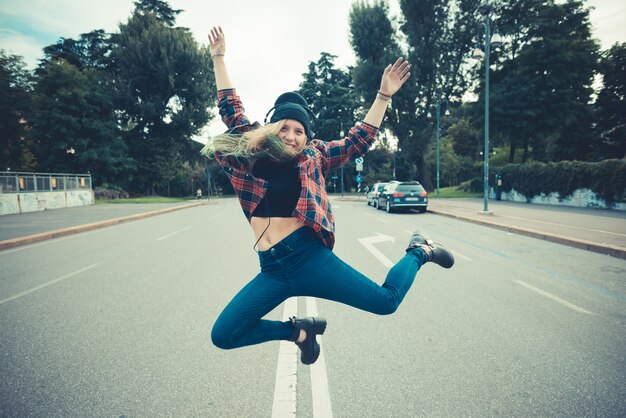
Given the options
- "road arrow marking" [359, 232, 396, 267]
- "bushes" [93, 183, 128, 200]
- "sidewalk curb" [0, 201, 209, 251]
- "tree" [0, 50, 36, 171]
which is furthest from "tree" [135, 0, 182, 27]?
"road arrow marking" [359, 232, 396, 267]

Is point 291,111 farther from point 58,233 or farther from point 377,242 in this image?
point 58,233

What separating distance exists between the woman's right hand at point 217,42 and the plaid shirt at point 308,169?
1.13 ft

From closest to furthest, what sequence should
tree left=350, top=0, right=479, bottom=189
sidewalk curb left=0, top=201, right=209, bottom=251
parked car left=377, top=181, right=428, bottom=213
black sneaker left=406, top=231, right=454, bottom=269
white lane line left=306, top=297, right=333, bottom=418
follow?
white lane line left=306, top=297, right=333, bottom=418
black sneaker left=406, top=231, right=454, bottom=269
sidewalk curb left=0, top=201, right=209, bottom=251
parked car left=377, top=181, right=428, bottom=213
tree left=350, top=0, right=479, bottom=189

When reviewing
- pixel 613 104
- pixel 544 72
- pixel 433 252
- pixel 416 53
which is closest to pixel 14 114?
pixel 416 53

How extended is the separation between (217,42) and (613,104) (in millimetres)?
42807

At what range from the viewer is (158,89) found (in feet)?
127

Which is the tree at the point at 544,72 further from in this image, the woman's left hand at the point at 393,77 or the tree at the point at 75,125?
the tree at the point at 75,125

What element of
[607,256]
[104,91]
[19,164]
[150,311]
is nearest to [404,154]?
[607,256]

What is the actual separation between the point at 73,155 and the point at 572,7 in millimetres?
46957

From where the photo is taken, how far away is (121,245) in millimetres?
9320

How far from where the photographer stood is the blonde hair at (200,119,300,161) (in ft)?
7.22

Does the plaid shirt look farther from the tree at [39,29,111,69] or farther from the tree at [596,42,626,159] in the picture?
the tree at [39,29,111,69]

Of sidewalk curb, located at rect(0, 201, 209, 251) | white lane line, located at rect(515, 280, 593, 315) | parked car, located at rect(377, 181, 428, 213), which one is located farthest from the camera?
parked car, located at rect(377, 181, 428, 213)

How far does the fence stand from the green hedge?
28.6 metres
